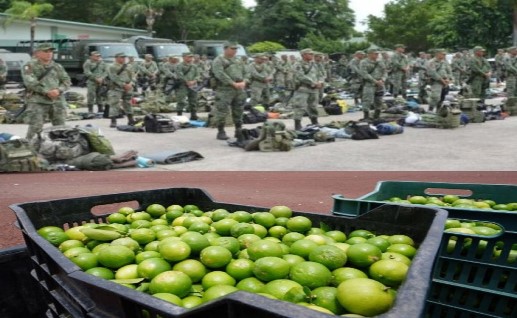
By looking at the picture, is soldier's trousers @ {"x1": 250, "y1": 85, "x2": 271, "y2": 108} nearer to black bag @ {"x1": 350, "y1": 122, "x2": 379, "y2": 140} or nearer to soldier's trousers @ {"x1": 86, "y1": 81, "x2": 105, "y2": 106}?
soldier's trousers @ {"x1": 86, "y1": 81, "x2": 105, "y2": 106}

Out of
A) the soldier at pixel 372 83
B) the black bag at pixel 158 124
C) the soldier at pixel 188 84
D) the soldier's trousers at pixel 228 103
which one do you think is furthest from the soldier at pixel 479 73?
the black bag at pixel 158 124

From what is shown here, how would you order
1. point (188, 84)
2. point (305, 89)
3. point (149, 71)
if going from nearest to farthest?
point (305, 89)
point (188, 84)
point (149, 71)

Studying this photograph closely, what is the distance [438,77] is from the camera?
1520cm

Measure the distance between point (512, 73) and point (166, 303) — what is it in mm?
18108

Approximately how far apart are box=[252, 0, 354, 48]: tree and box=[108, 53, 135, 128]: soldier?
35216 millimetres

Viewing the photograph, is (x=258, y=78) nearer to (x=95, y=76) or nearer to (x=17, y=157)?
(x=95, y=76)

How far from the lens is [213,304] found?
129 centimetres

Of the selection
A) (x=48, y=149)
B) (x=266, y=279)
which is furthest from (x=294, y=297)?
(x=48, y=149)

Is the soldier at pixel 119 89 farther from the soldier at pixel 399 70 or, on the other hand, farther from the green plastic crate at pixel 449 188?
the green plastic crate at pixel 449 188

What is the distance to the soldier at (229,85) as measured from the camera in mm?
11391

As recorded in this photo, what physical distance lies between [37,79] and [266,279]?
893 centimetres

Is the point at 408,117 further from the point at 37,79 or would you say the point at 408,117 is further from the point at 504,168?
the point at 37,79

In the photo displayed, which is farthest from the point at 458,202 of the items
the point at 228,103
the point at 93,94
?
the point at 93,94

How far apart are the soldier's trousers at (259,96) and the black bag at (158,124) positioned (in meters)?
4.09
